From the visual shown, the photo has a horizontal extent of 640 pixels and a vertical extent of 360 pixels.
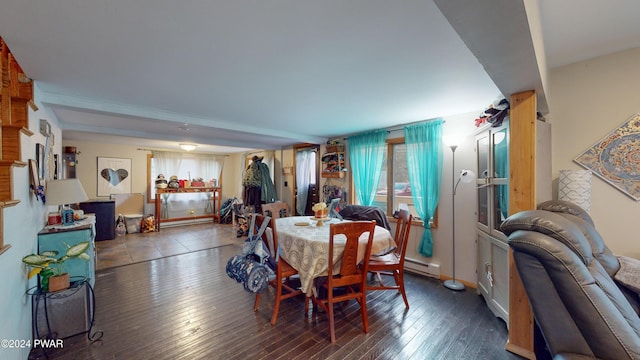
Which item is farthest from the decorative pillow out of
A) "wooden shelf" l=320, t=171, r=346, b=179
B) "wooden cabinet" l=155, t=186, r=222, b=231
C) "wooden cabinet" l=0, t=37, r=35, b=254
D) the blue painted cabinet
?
"wooden cabinet" l=155, t=186, r=222, b=231

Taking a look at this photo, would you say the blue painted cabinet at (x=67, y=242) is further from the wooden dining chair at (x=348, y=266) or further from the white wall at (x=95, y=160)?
the white wall at (x=95, y=160)

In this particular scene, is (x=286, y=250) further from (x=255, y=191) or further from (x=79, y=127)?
(x=79, y=127)

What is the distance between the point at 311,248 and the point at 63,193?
2.38m

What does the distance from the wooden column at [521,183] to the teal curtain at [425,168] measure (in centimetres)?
142

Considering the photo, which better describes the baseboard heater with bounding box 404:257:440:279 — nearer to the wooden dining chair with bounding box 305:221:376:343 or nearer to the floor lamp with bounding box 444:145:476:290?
the floor lamp with bounding box 444:145:476:290

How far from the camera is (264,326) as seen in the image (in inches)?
84.0

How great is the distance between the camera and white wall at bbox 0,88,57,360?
132 centimetres

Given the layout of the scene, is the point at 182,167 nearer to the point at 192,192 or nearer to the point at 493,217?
the point at 192,192

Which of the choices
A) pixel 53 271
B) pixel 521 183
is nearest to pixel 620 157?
pixel 521 183

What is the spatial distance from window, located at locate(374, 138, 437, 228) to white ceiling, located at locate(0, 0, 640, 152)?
0.97m

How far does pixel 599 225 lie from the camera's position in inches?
78.7

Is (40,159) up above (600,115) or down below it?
below

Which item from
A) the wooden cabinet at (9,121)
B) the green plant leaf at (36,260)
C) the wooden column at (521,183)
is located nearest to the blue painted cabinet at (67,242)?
the green plant leaf at (36,260)

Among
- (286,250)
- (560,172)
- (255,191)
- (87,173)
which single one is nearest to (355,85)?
(286,250)
